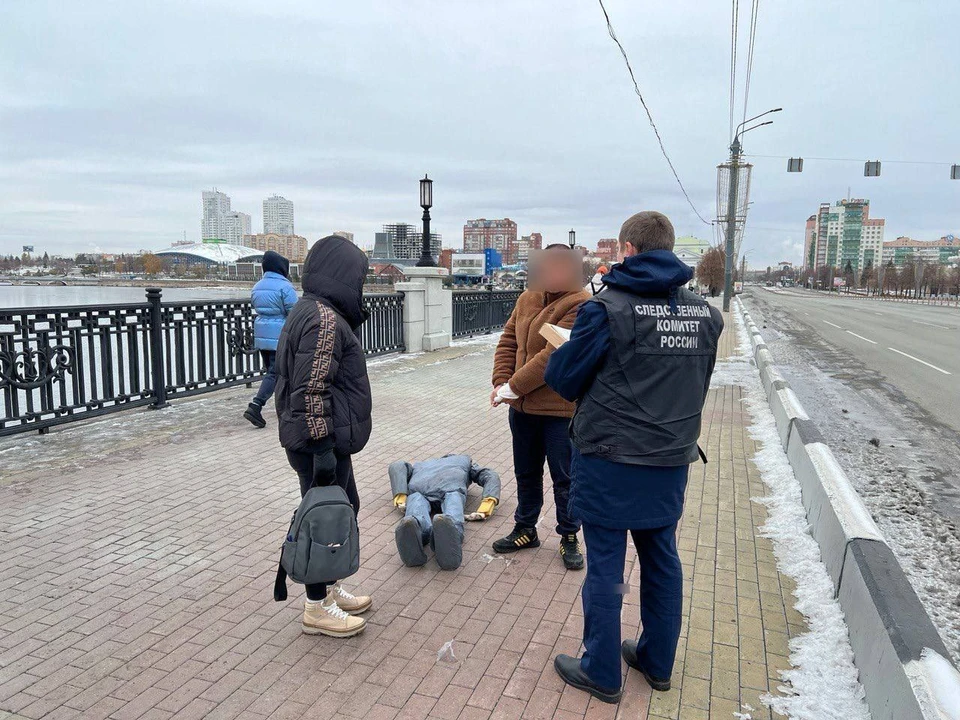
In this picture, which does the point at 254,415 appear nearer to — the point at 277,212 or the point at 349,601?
the point at 349,601

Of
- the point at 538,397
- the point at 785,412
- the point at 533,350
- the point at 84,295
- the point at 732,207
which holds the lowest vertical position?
the point at 785,412

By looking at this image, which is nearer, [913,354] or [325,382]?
[325,382]

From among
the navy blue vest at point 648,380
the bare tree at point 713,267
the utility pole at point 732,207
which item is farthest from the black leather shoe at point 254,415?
the bare tree at point 713,267

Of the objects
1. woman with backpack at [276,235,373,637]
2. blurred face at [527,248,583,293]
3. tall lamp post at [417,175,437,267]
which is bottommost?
woman with backpack at [276,235,373,637]

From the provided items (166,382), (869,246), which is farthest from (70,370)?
(869,246)

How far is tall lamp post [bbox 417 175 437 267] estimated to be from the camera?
15.0 meters

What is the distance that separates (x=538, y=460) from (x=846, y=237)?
596 feet

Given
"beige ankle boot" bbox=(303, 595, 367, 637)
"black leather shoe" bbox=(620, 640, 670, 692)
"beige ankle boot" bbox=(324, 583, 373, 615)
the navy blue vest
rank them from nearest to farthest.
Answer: the navy blue vest → "black leather shoe" bbox=(620, 640, 670, 692) → "beige ankle boot" bbox=(303, 595, 367, 637) → "beige ankle boot" bbox=(324, 583, 373, 615)

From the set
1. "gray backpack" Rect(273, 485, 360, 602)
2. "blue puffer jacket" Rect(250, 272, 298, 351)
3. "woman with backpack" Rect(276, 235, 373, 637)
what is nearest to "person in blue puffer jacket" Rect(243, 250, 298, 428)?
"blue puffer jacket" Rect(250, 272, 298, 351)

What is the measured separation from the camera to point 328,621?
3254mm

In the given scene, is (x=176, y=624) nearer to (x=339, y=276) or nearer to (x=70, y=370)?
(x=339, y=276)

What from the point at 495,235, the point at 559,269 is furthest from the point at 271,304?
the point at 495,235

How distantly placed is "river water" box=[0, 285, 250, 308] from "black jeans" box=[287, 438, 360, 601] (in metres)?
2.42

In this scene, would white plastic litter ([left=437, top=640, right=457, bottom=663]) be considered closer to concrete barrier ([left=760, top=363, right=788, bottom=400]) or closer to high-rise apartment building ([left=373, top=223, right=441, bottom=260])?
concrete barrier ([left=760, top=363, right=788, bottom=400])
